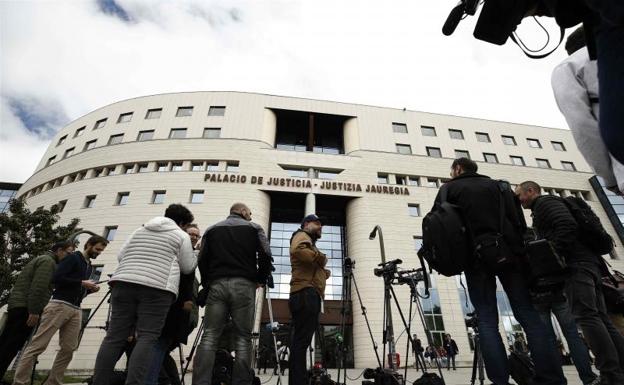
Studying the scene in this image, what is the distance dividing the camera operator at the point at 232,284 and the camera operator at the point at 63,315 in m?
2.28

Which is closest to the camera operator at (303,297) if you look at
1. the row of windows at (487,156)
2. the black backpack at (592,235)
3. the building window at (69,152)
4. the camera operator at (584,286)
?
the camera operator at (584,286)

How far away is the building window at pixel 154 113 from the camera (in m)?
27.0

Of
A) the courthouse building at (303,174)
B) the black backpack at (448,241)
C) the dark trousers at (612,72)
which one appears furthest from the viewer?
the courthouse building at (303,174)

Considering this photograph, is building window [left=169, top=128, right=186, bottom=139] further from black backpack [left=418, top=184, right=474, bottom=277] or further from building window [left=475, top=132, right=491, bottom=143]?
black backpack [left=418, top=184, right=474, bottom=277]

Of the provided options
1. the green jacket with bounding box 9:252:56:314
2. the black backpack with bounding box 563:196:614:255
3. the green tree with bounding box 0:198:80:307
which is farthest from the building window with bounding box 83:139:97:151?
the black backpack with bounding box 563:196:614:255

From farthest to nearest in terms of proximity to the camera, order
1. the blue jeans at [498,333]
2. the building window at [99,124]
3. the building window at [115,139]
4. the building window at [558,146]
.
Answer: the building window at [558,146], the building window at [99,124], the building window at [115,139], the blue jeans at [498,333]

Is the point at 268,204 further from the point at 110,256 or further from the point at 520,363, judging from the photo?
the point at 520,363

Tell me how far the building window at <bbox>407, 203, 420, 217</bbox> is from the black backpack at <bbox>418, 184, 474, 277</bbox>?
21675 millimetres

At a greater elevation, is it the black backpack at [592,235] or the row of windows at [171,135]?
the row of windows at [171,135]

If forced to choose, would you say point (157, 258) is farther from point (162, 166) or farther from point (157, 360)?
point (162, 166)

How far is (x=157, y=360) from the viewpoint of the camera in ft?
11.7

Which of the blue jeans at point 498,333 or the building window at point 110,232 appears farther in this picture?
the building window at point 110,232

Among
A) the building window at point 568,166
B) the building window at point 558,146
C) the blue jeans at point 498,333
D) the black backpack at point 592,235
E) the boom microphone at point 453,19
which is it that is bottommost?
the blue jeans at point 498,333

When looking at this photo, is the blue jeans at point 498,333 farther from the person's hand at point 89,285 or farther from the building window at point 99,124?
the building window at point 99,124
